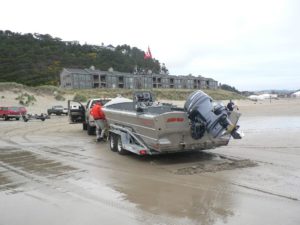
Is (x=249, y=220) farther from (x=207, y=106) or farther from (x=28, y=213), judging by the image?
(x=207, y=106)

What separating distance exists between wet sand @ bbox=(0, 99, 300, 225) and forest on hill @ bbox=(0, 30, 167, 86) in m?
59.9

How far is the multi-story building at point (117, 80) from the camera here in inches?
3831

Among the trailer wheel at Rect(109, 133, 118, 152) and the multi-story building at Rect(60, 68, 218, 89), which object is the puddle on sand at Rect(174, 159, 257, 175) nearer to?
the trailer wheel at Rect(109, 133, 118, 152)

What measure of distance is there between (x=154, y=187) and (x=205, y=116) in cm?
259

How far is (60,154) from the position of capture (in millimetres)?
14086

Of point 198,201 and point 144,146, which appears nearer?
point 198,201

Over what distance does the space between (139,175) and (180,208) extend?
309cm

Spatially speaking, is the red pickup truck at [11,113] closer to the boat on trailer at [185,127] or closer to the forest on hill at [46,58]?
the forest on hill at [46,58]

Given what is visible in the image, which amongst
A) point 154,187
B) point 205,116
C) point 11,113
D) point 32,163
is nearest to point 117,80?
point 11,113

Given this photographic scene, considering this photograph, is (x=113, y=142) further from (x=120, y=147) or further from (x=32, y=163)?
(x=32, y=163)

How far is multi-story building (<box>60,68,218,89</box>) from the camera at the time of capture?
9731 centimetres

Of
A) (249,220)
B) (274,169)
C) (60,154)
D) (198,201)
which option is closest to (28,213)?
(198,201)

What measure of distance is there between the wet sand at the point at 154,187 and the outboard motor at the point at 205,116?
856 mm

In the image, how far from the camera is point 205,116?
10516 millimetres
